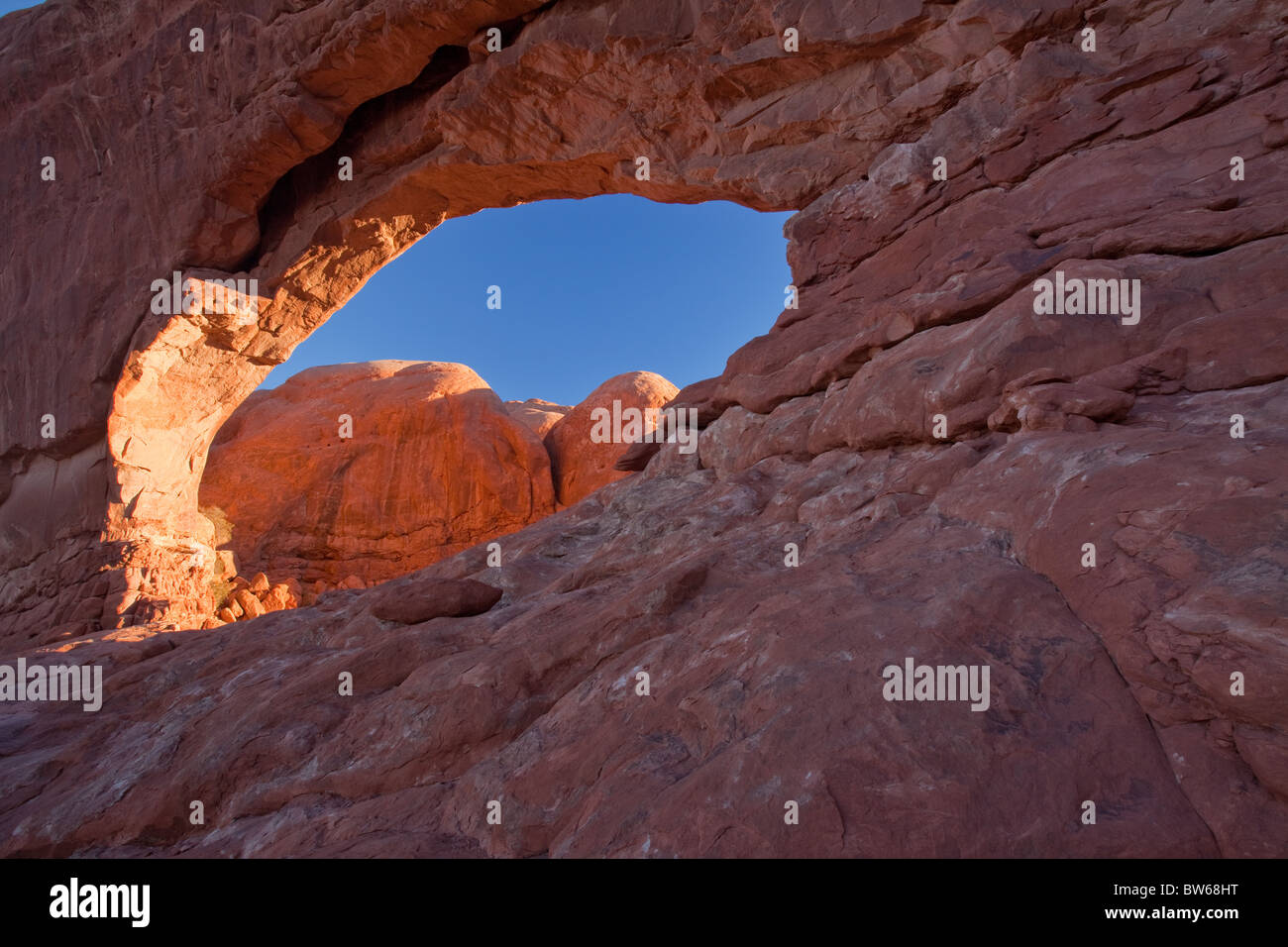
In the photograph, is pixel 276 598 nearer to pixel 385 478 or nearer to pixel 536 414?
pixel 385 478

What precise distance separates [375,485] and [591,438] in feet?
24.2

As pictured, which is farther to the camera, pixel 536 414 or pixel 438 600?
pixel 536 414

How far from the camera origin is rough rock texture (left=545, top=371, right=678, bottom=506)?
955 inches

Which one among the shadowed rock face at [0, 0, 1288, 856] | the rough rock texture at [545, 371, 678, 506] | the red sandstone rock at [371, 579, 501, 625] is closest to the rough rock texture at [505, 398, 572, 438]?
the rough rock texture at [545, 371, 678, 506]

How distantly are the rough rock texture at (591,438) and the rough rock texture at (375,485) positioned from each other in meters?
0.80

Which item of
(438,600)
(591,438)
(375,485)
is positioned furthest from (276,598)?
(438,600)

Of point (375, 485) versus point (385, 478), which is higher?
point (385, 478)

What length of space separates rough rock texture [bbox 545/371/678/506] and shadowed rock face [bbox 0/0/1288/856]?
11.5 meters

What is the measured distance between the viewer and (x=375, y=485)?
23.8 metres

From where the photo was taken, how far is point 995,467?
427cm

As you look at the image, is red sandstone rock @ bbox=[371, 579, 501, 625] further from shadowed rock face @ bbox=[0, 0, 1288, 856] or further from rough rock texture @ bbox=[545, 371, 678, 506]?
rough rock texture @ bbox=[545, 371, 678, 506]

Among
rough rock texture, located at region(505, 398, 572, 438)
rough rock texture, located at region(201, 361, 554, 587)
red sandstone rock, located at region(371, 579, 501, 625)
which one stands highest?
rough rock texture, located at region(505, 398, 572, 438)

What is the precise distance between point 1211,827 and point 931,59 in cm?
929

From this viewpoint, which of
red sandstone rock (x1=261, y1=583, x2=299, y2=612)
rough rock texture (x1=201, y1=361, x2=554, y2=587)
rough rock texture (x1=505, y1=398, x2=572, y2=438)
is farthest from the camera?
rough rock texture (x1=505, y1=398, x2=572, y2=438)
